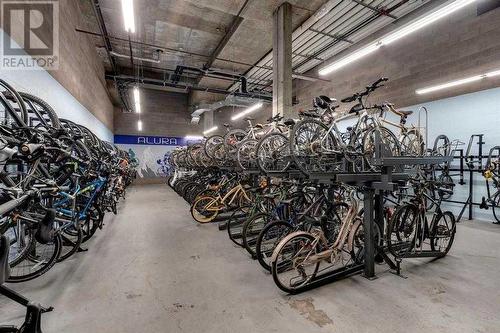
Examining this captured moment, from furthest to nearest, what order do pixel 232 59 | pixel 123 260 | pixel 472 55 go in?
pixel 232 59, pixel 472 55, pixel 123 260

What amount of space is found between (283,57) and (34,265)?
5.77 metres

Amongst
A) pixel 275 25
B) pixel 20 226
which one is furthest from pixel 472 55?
pixel 20 226

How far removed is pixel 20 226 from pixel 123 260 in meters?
1.14

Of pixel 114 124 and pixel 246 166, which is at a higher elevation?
pixel 114 124

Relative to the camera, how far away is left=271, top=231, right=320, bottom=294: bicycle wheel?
2201mm

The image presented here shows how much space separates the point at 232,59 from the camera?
28.6 ft

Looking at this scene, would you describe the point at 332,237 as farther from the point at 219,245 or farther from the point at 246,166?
the point at 246,166

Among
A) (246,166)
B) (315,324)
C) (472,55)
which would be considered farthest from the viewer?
(472,55)

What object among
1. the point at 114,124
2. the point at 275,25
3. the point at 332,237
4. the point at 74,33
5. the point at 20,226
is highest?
the point at 275,25

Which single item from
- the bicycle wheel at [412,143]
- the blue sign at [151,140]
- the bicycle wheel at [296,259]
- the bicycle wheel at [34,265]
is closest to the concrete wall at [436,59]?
the bicycle wheel at [412,143]

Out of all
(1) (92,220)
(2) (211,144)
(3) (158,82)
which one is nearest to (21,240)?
(1) (92,220)

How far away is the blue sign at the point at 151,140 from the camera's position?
525 inches

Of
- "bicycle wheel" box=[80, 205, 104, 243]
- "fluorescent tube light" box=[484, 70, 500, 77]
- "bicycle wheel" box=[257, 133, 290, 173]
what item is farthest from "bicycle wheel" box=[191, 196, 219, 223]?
"fluorescent tube light" box=[484, 70, 500, 77]

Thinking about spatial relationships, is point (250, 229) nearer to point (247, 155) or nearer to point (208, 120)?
point (247, 155)
